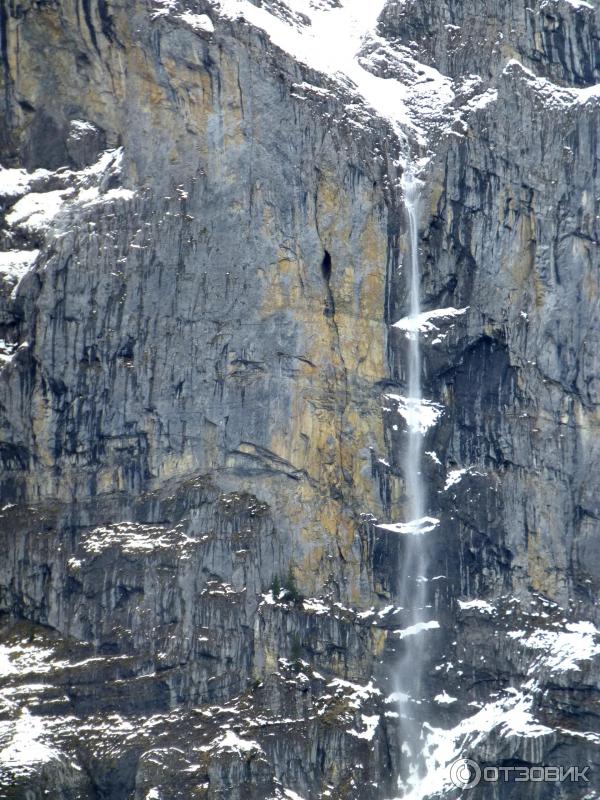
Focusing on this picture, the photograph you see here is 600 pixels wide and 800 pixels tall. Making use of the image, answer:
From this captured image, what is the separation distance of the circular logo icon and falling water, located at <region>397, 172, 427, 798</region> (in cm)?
182

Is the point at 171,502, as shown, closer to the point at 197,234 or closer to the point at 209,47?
the point at 197,234

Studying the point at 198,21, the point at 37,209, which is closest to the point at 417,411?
the point at 37,209

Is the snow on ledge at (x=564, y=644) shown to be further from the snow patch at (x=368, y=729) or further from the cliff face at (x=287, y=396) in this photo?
the snow patch at (x=368, y=729)

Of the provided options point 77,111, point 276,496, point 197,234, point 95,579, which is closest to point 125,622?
point 95,579

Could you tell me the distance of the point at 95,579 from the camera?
109688mm

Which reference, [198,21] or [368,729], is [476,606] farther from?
[198,21]

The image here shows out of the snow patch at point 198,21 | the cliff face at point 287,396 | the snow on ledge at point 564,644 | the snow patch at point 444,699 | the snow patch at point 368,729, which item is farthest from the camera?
the snow patch at point 198,21

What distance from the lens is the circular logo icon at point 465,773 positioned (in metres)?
107

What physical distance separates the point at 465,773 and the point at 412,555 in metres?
11.4

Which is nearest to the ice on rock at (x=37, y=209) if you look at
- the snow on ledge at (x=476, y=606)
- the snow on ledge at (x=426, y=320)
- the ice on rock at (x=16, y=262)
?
the ice on rock at (x=16, y=262)

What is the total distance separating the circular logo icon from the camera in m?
107

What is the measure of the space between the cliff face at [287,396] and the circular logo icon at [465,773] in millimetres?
384

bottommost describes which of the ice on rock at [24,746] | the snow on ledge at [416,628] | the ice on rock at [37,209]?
the ice on rock at [24,746]

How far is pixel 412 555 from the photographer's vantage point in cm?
11212
